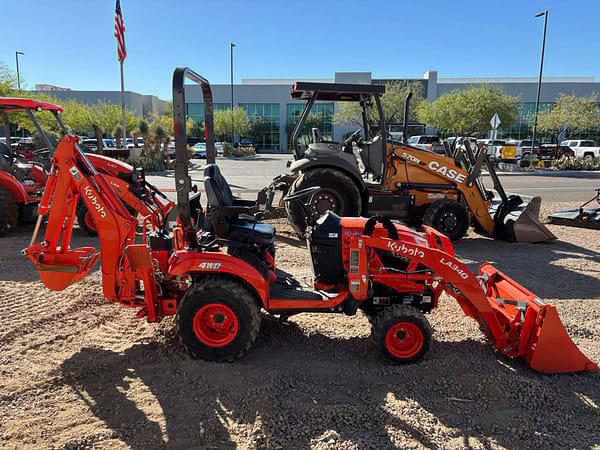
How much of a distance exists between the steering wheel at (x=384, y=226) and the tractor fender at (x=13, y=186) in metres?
6.88

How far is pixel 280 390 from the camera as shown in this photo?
321cm

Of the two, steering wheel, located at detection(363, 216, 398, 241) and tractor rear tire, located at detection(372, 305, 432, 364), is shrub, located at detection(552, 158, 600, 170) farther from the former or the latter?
tractor rear tire, located at detection(372, 305, 432, 364)

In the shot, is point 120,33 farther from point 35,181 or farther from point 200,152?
point 200,152

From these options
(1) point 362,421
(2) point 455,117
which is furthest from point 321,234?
(2) point 455,117

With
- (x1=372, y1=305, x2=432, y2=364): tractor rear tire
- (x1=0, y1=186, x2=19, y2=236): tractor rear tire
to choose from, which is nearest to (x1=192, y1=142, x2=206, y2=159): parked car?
(x1=0, y1=186, x2=19, y2=236): tractor rear tire

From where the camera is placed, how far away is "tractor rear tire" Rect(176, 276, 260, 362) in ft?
11.5

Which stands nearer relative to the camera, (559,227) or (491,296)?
(491,296)

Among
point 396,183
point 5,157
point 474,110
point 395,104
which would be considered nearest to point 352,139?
point 396,183

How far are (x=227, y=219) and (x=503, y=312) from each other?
247 cm

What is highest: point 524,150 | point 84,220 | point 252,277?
point 524,150

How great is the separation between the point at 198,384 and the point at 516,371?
8.12ft

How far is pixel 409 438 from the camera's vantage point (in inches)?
109

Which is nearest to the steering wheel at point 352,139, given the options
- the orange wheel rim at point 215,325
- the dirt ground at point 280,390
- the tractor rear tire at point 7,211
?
the dirt ground at point 280,390

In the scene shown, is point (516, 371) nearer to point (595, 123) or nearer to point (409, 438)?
point (409, 438)
